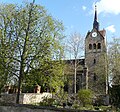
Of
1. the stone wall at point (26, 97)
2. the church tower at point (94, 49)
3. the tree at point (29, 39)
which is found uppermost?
the church tower at point (94, 49)

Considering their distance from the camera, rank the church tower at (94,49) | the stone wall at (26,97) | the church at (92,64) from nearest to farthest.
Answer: the stone wall at (26,97) < the church at (92,64) < the church tower at (94,49)

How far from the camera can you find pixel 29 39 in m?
19.9

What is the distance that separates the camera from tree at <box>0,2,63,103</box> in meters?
19.7

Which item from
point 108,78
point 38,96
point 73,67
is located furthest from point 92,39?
point 38,96

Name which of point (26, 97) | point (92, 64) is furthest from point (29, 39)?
point (92, 64)

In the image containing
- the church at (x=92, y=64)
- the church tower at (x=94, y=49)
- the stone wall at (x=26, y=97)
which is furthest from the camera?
the church tower at (x=94, y=49)

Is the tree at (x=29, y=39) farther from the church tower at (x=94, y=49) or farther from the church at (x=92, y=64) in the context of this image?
the church tower at (x=94, y=49)

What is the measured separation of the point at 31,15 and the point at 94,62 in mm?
33394

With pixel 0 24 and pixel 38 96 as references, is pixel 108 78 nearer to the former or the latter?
pixel 38 96

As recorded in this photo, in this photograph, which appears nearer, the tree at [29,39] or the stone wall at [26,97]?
the tree at [29,39]

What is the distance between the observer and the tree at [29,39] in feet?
64.5

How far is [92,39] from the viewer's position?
5412cm

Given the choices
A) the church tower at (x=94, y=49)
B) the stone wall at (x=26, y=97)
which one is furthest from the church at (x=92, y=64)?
the stone wall at (x=26, y=97)

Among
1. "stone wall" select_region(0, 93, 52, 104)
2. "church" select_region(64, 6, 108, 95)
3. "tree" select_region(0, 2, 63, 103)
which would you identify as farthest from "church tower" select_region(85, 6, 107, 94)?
"tree" select_region(0, 2, 63, 103)
